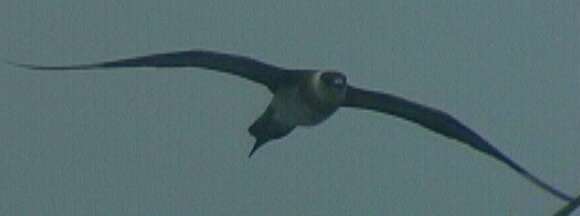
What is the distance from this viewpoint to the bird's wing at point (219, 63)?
887 centimetres

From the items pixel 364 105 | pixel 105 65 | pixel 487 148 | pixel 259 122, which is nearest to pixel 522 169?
pixel 487 148

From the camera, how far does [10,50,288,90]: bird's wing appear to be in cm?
887

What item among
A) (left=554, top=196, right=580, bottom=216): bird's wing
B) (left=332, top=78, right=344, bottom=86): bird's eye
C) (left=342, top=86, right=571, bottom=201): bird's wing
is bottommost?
(left=342, top=86, right=571, bottom=201): bird's wing

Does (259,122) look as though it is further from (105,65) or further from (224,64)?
(105,65)

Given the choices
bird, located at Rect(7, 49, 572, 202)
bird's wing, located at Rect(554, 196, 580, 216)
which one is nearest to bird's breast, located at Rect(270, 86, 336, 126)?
bird, located at Rect(7, 49, 572, 202)

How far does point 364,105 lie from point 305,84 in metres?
0.81

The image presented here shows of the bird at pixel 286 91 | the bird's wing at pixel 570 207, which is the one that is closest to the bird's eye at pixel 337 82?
the bird at pixel 286 91

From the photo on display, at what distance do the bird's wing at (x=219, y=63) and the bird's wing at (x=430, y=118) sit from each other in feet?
2.67

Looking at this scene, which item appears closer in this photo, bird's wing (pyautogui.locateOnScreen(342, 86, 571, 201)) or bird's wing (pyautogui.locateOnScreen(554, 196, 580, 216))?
bird's wing (pyautogui.locateOnScreen(554, 196, 580, 216))

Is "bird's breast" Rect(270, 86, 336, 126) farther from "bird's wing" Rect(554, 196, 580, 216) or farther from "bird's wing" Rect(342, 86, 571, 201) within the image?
"bird's wing" Rect(554, 196, 580, 216)

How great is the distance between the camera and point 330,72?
9.51 metres

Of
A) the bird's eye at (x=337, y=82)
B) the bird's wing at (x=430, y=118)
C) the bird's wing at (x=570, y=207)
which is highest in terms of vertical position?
the bird's eye at (x=337, y=82)

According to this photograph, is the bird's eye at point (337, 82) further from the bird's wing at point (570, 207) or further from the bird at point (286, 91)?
the bird's wing at point (570, 207)

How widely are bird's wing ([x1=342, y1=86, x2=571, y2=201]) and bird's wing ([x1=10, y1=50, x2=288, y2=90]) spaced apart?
82 centimetres
